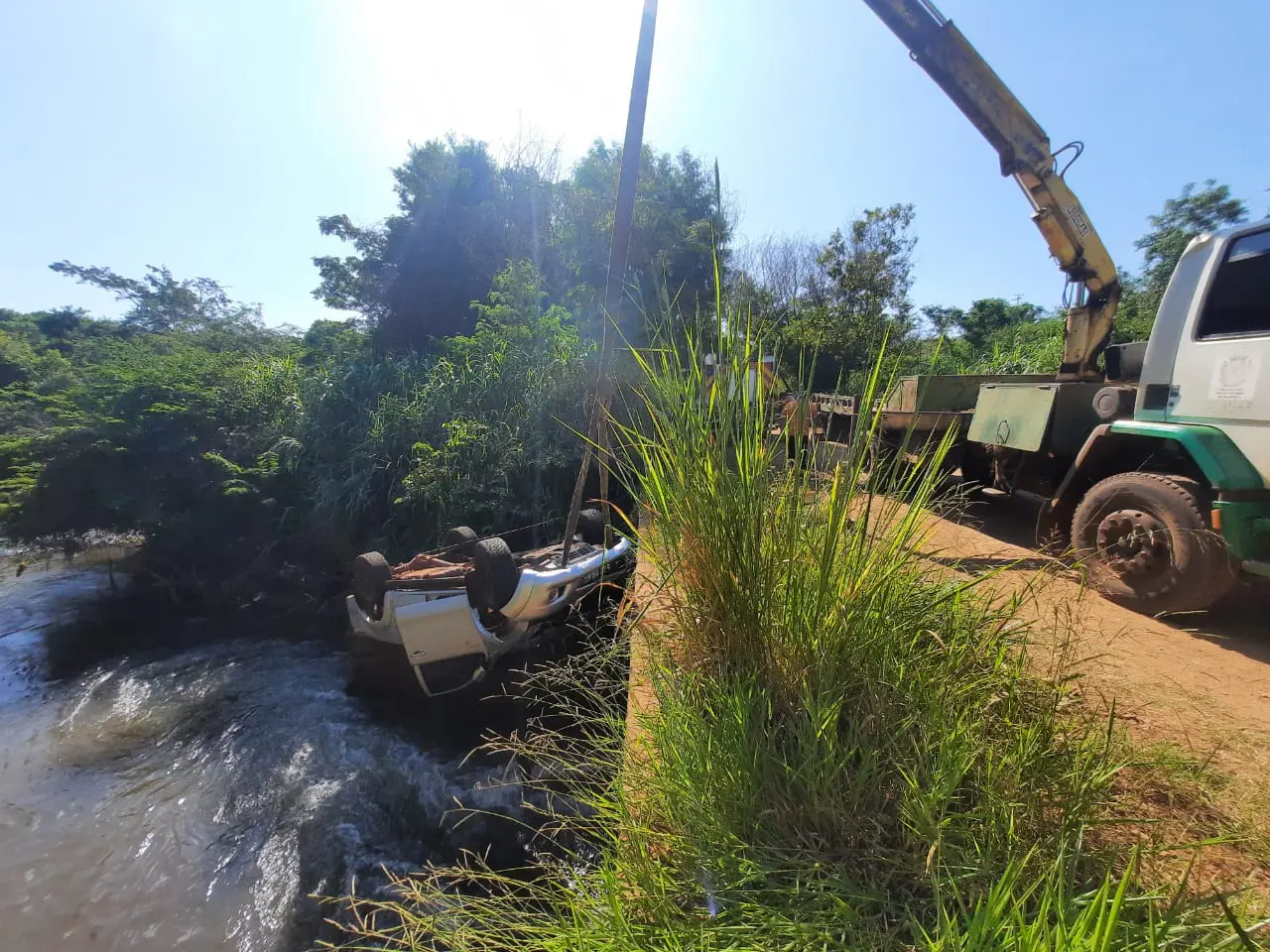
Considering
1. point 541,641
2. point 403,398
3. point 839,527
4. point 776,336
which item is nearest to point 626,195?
point 776,336

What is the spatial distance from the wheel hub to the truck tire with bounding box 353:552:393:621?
5.64 m

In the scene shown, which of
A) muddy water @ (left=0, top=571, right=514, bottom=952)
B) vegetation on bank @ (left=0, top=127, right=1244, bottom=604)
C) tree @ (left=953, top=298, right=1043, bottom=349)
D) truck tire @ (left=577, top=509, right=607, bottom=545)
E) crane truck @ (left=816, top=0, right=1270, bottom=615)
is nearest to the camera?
crane truck @ (left=816, top=0, right=1270, bottom=615)

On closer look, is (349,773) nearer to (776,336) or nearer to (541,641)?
(541,641)

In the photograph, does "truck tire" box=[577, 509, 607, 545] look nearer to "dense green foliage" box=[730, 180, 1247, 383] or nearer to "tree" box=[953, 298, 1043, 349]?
"dense green foliage" box=[730, 180, 1247, 383]

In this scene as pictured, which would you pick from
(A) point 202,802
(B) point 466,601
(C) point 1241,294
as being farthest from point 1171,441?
(A) point 202,802

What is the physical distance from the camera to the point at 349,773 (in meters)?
4.30

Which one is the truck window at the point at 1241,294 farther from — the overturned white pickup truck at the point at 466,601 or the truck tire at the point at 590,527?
the truck tire at the point at 590,527

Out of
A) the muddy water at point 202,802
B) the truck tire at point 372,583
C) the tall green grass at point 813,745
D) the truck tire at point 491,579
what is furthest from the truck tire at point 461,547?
the tall green grass at point 813,745

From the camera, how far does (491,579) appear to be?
15.3 feet

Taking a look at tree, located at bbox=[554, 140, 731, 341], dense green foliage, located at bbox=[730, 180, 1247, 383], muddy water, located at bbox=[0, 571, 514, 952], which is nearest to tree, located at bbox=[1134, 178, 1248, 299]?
dense green foliage, located at bbox=[730, 180, 1247, 383]

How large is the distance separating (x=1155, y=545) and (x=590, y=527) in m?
4.95

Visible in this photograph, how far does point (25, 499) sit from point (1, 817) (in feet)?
23.3

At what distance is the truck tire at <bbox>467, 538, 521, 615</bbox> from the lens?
4.68 m

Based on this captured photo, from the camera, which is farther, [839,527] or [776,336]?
[776,336]
